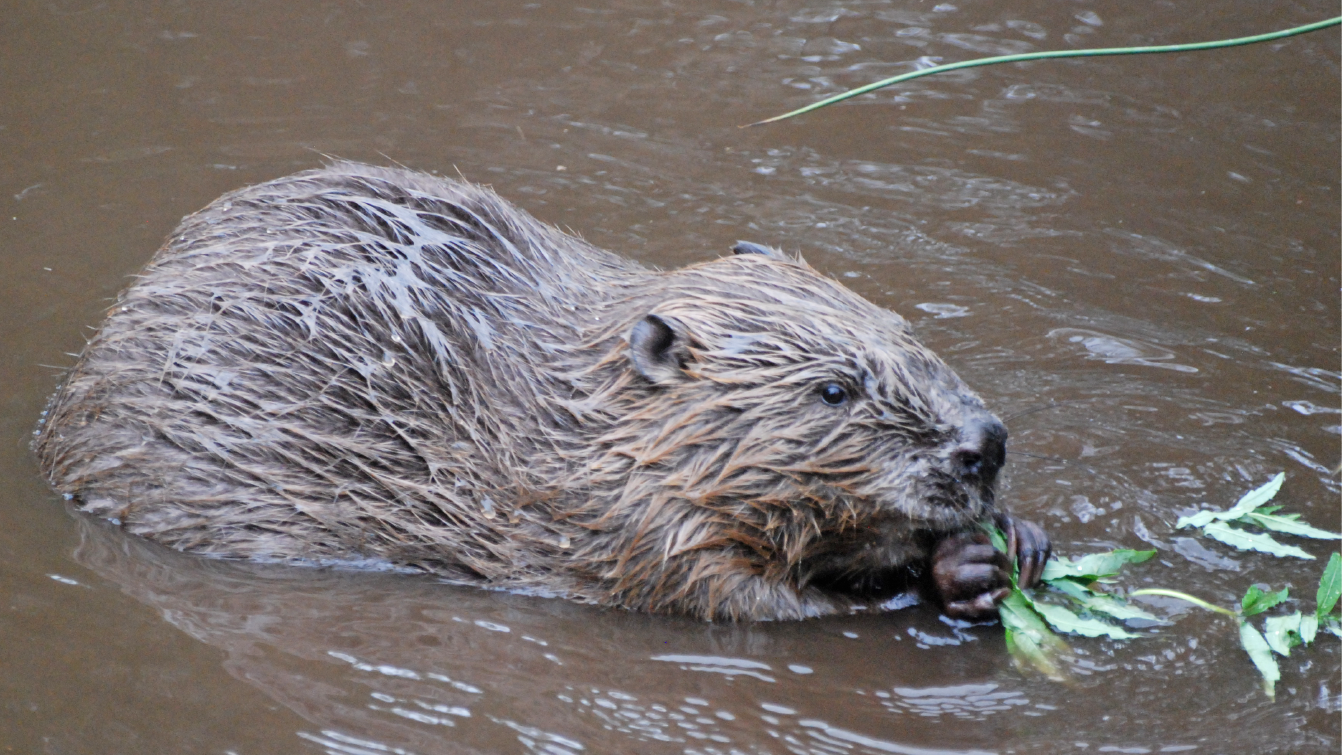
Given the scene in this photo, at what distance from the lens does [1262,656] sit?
348cm

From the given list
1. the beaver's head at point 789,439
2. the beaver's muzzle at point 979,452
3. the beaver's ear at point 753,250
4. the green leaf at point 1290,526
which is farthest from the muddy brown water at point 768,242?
the beaver's ear at point 753,250

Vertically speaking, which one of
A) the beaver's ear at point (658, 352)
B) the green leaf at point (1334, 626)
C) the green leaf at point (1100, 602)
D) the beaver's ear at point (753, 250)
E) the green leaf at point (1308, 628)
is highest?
the beaver's ear at point (753, 250)

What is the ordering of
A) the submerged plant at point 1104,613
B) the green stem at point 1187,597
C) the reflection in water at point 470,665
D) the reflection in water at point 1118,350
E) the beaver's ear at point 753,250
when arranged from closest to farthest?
the reflection in water at point 470,665
the submerged plant at point 1104,613
the green stem at point 1187,597
the beaver's ear at point 753,250
the reflection in water at point 1118,350

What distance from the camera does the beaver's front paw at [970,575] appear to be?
361cm

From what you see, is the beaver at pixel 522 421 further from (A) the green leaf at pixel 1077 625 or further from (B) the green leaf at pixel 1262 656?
(B) the green leaf at pixel 1262 656

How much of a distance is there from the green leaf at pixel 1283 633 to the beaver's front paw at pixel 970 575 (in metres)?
0.73

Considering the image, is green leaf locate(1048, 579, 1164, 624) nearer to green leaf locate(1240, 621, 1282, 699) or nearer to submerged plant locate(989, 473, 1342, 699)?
submerged plant locate(989, 473, 1342, 699)

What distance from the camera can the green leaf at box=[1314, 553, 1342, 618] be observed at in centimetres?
351

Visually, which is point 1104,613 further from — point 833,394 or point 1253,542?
point 833,394

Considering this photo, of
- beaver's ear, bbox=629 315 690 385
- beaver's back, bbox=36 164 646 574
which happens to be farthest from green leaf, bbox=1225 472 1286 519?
beaver's back, bbox=36 164 646 574

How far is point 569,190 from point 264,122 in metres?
1.73

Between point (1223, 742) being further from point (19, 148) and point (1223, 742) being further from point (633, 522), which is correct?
point (19, 148)

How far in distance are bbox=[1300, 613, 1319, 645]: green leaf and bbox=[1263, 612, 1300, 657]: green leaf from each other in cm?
2

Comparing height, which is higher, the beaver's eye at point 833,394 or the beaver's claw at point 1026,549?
the beaver's eye at point 833,394
